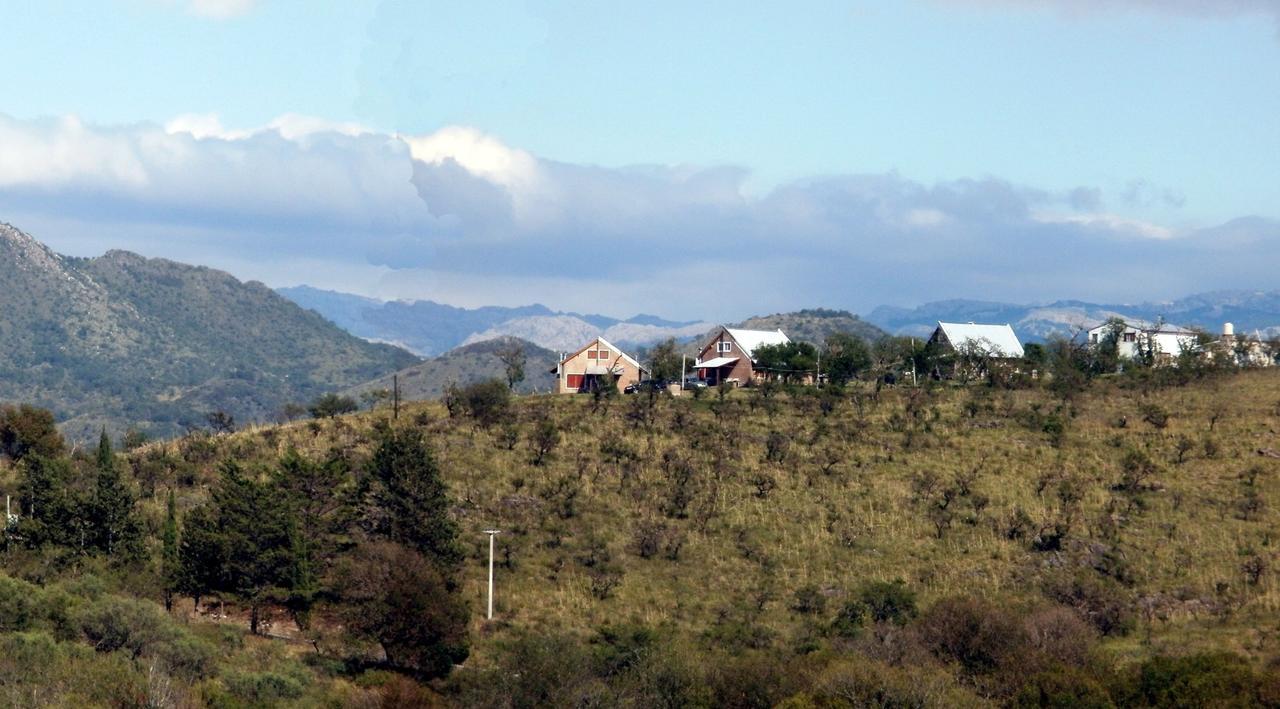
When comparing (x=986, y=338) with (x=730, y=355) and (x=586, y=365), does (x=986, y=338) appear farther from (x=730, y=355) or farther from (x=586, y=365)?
(x=586, y=365)

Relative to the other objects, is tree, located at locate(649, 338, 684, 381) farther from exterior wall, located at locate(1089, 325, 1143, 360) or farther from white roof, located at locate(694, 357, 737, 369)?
exterior wall, located at locate(1089, 325, 1143, 360)

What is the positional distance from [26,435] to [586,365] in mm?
49003

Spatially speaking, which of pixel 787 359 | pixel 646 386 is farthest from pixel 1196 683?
pixel 646 386

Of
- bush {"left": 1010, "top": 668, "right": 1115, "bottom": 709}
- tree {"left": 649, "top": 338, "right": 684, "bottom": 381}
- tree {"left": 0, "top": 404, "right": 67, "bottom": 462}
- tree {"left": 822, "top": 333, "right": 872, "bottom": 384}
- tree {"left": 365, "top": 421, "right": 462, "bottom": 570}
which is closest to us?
bush {"left": 1010, "top": 668, "right": 1115, "bottom": 709}

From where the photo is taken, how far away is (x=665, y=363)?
107 metres

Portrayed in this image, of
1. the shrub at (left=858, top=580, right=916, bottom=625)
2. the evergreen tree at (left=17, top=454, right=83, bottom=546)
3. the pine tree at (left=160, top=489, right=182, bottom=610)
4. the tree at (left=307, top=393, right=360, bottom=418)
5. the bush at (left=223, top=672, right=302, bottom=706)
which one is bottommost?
the bush at (left=223, top=672, right=302, bottom=706)

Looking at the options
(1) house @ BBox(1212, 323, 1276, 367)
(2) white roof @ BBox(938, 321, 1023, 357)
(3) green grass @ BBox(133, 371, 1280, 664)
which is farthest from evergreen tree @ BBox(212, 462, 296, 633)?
(1) house @ BBox(1212, 323, 1276, 367)

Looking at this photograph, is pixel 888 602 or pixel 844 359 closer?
pixel 888 602

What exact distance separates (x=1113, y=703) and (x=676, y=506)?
3096 cm

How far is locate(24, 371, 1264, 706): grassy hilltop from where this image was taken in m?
49.9

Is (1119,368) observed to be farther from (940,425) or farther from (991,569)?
(991,569)

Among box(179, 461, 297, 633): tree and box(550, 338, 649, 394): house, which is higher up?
box(550, 338, 649, 394): house

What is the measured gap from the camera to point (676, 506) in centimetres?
7200

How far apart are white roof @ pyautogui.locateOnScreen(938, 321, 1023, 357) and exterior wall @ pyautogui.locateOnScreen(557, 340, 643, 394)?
26112 mm
